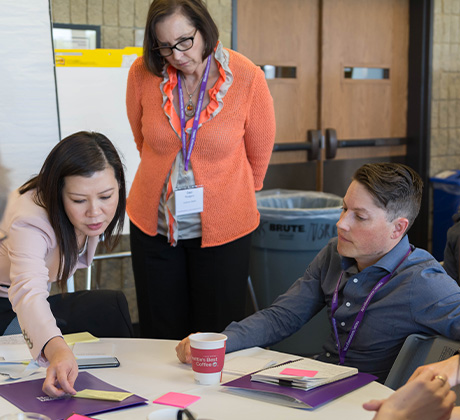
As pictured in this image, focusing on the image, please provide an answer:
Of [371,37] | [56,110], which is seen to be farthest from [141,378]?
[371,37]

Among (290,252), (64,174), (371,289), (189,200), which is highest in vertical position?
(64,174)

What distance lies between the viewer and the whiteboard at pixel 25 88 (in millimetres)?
2432

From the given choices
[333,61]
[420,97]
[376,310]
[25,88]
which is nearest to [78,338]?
[376,310]

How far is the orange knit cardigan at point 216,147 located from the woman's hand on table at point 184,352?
2.64 feet

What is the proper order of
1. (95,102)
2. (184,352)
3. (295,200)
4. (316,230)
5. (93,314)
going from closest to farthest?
(184,352)
(93,314)
(95,102)
(316,230)
(295,200)

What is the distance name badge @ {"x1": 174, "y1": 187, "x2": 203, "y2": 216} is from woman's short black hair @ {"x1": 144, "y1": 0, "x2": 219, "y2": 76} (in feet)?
1.47

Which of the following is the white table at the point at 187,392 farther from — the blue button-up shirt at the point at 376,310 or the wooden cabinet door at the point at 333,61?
the wooden cabinet door at the point at 333,61

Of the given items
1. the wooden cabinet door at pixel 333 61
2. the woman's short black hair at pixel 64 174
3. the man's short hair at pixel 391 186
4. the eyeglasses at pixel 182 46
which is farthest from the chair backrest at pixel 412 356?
the wooden cabinet door at pixel 333 61

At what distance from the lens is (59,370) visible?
4.33 ft

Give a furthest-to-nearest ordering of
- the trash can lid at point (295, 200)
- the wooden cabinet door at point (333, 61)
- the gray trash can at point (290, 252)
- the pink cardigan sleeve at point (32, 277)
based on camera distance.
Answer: the wooden cabinet door at point (333, 61), the trash can lid at point (295, 200), the gray trash can at point (290, 252), the pink cardigan sleeve at point (32, 277)

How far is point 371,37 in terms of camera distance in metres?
4.36

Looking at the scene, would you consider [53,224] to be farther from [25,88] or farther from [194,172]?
[25,88]

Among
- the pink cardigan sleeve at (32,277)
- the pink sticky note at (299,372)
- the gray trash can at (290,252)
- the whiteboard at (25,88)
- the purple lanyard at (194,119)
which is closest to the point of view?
the pink sticky note at (299,372)

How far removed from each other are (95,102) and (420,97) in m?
2.44
